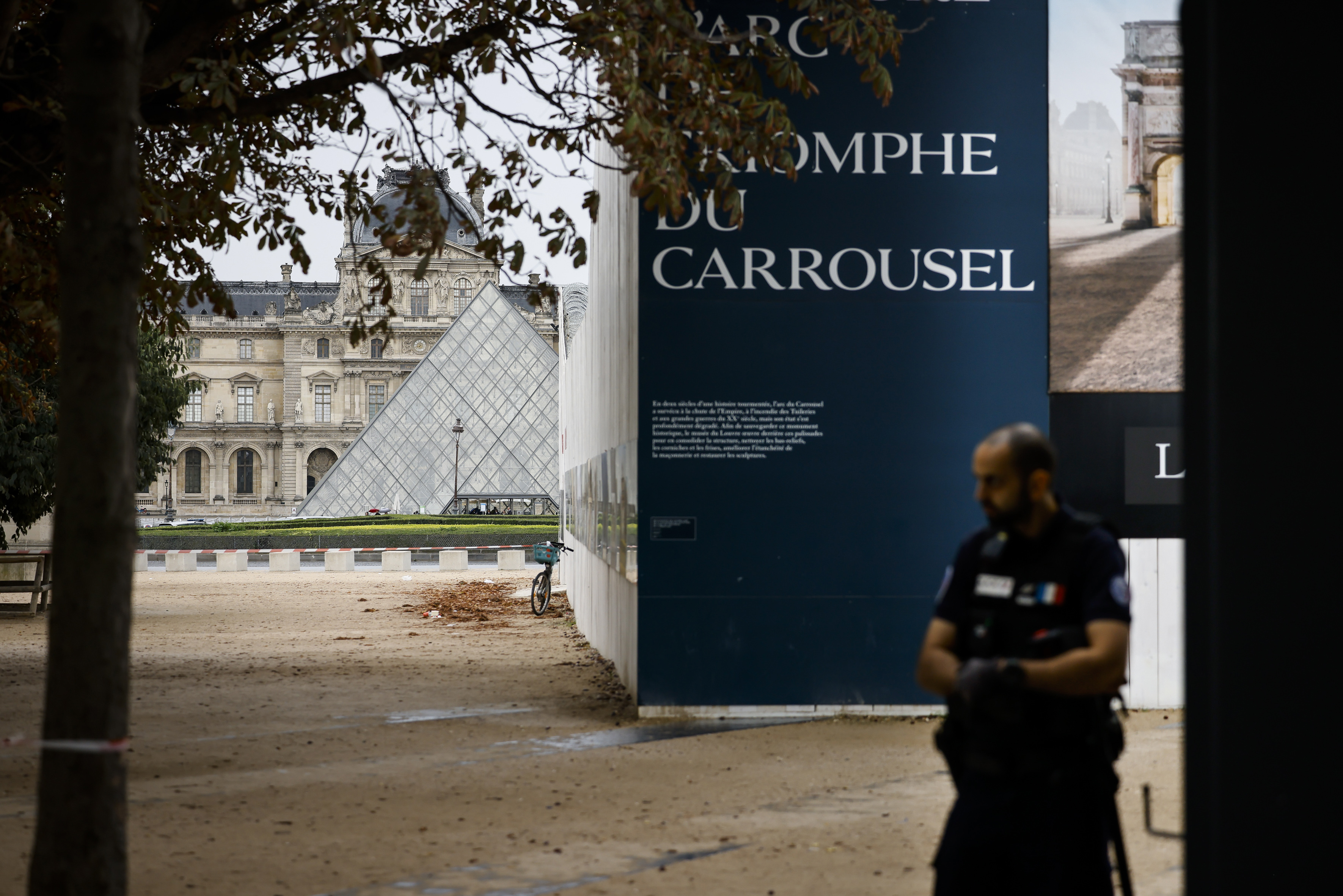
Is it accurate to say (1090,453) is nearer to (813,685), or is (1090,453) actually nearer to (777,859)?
(813,685)

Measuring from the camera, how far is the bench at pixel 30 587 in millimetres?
16422

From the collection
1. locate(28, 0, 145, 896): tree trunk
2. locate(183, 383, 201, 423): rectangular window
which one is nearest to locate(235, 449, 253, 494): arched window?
locate(183, 383, 201, 423): rectangular window

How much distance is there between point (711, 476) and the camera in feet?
25.4

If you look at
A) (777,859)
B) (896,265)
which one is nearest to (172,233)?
(896,265)

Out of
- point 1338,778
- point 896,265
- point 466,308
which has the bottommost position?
point 1338,778

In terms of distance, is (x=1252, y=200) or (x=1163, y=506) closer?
(x=1252, y=200)

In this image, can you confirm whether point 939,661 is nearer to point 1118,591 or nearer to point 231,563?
point 1118,591

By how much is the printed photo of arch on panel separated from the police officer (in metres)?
5.57

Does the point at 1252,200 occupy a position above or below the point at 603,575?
above

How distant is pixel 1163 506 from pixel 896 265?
208cm

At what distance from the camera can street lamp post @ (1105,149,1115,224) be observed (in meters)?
7.85

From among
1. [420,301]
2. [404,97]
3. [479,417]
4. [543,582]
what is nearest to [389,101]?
[404,97]

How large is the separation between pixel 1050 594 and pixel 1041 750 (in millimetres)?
283

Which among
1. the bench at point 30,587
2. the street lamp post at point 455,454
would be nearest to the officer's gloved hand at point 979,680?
the bench at point 30,587
